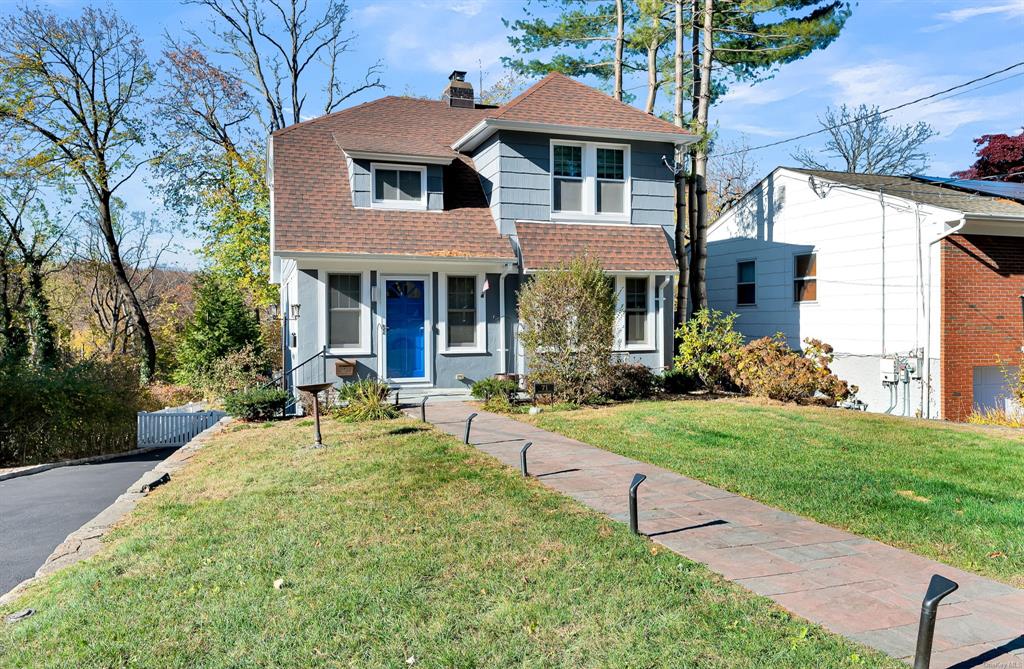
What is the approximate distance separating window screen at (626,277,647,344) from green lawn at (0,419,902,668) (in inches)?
363

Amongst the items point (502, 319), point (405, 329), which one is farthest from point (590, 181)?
point (405, 329)

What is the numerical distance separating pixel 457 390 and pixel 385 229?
358cm

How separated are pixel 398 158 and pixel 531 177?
9.23 ft

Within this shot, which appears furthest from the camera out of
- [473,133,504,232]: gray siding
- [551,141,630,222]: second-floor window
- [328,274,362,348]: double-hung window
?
[551,141,630,222]: second-floor window

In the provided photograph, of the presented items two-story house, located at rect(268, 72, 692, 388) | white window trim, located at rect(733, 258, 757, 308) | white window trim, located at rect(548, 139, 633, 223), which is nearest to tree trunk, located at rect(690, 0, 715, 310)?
white window trim, located at rect(733, 258, 757, 308)

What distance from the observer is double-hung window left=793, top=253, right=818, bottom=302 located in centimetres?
1797

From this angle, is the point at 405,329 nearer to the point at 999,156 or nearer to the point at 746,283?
the point at 746,283

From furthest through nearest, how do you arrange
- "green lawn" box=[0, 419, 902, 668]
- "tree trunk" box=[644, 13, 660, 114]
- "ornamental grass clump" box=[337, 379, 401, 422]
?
1. "tree trunk" box=[644, 13, 660, 114]
2. "ornamental grass clump" box=[337, 379, 401, 422]
3. "green lawn" box=[0, 419, 902, 668]

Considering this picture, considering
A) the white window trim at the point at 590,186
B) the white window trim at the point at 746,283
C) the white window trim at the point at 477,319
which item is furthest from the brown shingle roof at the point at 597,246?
Result: the white window trim at the point at 746,283

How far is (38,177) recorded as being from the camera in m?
26.5

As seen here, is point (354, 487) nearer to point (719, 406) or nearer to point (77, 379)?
point (719, 406)

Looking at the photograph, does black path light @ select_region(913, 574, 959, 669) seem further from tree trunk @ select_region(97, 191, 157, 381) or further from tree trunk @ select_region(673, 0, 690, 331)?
tree trunk @ select_region(97, 191, 157, 381)

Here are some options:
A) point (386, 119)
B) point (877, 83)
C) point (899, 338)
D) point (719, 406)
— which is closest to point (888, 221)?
point (899, 338)

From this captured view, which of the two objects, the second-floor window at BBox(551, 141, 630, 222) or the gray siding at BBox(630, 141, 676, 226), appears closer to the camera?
the second-floor window at BBox(551, 141, 630, 222)
